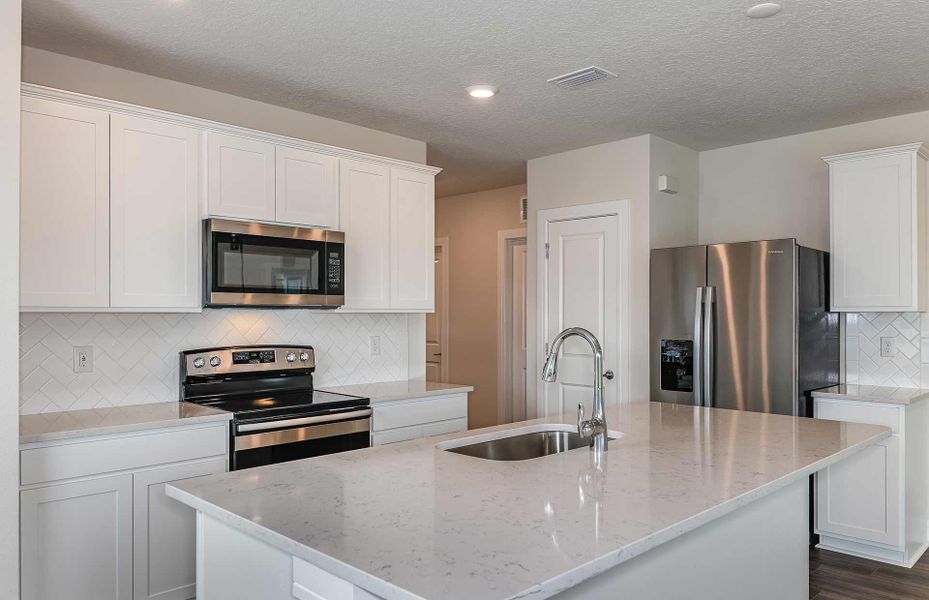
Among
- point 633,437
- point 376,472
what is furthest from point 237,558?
point 633,437

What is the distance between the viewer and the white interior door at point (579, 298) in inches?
185

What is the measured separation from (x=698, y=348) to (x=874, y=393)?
951 millimetres

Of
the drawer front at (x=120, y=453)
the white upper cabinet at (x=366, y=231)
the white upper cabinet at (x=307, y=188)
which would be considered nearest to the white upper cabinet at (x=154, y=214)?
the white upper cabinet at (x=307, y=188)

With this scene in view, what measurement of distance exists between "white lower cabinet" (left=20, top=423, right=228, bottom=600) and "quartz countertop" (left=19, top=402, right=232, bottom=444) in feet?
0.12

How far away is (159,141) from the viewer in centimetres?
310

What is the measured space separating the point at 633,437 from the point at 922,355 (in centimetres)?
262

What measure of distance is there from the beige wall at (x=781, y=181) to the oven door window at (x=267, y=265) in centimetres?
296

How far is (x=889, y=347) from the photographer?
13.4 feet

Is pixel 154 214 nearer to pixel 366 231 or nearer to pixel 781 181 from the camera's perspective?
pixel 366 231

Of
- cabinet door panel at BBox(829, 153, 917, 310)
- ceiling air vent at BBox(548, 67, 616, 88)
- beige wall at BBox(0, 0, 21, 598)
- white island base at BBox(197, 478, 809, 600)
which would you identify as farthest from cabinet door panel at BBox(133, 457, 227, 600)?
cabinet door panel at BBox(829, 153, 917, 310)

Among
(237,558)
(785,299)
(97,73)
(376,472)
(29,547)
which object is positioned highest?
(97,73)

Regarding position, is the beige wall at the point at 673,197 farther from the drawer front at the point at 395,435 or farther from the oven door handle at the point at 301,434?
the oven door handle at the point at 301,434

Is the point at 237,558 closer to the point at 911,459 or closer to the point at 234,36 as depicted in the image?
the point at 234,36

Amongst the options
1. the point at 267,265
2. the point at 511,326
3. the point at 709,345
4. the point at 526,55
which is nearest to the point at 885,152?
the point at 709,345
